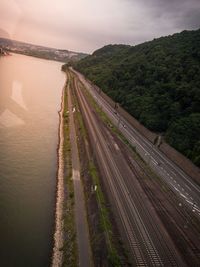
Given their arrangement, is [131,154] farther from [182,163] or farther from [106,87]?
[106,87]

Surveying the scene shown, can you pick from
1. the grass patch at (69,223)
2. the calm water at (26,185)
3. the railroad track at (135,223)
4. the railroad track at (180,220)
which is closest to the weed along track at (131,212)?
the railroad track at (135,223)

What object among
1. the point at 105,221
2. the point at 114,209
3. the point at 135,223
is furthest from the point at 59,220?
the point at 135,223

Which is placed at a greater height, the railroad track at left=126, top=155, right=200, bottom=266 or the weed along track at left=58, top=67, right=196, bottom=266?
the weed along track at left=58, top=67, right=196, bottom=266

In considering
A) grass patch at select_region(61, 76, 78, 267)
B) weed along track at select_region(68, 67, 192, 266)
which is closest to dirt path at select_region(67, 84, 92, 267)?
grass patch at select_region(61, 76, 78, 267)

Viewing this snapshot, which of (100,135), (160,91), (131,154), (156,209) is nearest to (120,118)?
(160,91)

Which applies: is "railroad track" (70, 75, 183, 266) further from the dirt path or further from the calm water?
the calm water

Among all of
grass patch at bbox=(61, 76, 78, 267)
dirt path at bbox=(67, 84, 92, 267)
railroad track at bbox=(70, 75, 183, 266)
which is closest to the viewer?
grass patch at bbox=(61, 76, 78, 267)

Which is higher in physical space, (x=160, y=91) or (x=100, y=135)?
(x=160, y=91)

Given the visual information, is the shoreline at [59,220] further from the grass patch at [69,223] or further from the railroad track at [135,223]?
the railroad track at [135,223]
